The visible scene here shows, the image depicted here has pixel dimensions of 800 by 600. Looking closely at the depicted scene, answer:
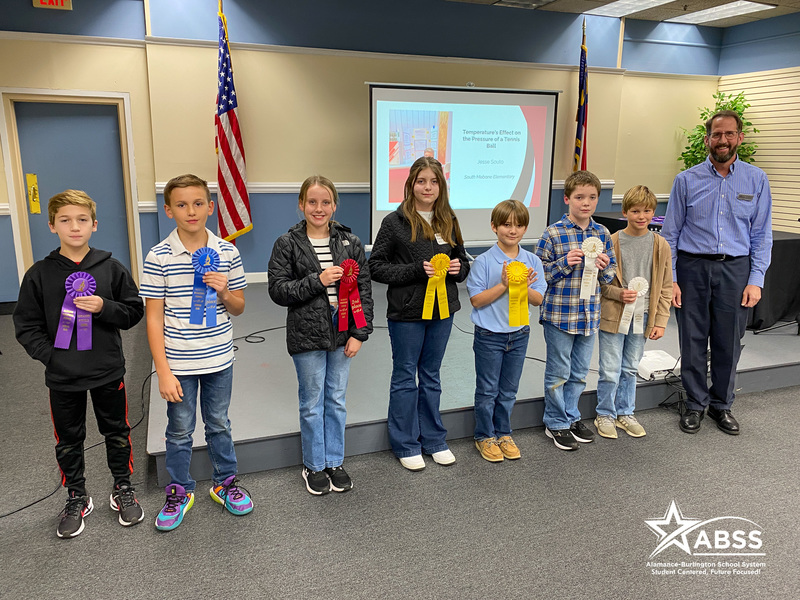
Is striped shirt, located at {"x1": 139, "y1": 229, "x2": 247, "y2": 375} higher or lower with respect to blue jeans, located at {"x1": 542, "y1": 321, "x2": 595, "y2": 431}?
higher

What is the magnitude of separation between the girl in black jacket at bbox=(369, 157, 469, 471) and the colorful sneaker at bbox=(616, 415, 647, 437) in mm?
1104

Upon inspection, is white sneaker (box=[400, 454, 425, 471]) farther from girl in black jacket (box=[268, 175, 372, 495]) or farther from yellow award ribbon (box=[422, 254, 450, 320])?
yellow award ribbon (box=[422, 254, 450, 320])

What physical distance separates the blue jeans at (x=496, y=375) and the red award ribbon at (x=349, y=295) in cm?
59

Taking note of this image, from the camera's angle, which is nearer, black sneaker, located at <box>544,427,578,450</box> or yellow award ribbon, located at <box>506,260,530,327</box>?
yellow award ribbon, located at <box>506,260,530,327</box>

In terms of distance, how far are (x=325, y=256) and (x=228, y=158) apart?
3464 millimetres

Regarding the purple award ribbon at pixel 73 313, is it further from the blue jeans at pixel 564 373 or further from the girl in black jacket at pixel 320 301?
the blue jeans at pixel 564 373

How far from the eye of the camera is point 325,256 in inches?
82.5

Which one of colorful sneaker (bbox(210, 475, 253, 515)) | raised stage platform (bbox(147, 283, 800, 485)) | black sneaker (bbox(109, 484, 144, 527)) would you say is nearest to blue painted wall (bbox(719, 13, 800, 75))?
raised stage platform (bbox(147, 283, 800, 485))

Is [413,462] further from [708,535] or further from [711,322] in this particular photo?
[711,322]

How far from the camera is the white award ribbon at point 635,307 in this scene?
2.59m

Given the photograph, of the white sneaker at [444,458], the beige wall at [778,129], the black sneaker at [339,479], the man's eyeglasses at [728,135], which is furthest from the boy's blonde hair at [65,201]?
the beige wall at [778,129]

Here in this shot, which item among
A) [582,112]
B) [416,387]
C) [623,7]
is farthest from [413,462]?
[623,7]

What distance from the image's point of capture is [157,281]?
1862 mm

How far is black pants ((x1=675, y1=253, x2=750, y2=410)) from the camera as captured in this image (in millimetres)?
2711
